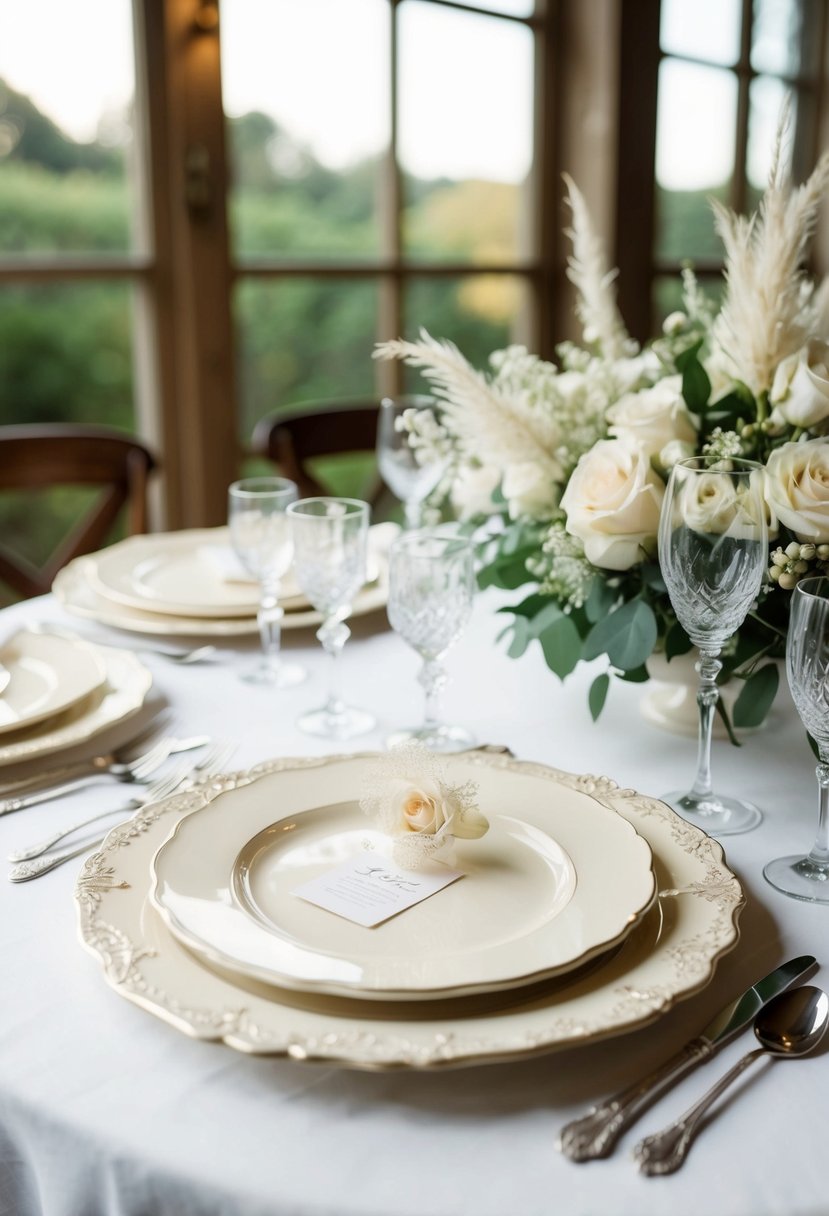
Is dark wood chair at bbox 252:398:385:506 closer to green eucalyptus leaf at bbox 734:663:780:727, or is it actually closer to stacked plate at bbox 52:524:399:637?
stacked plate at bbox 52:524:399:637

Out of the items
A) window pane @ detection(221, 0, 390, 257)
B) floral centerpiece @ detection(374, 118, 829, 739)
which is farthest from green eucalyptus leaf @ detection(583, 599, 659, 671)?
window pane @ detection(221, 0, 390, 257)

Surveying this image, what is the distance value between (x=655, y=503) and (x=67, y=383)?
2.39m

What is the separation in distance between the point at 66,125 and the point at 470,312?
1.23 meters

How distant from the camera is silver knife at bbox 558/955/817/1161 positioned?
1.79ft

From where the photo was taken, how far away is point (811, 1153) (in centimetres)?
55

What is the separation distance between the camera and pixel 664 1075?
0.59 metres

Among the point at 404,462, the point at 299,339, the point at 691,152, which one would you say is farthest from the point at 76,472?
the point at 691,152

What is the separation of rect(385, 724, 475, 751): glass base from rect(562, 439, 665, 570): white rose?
0.65 feet

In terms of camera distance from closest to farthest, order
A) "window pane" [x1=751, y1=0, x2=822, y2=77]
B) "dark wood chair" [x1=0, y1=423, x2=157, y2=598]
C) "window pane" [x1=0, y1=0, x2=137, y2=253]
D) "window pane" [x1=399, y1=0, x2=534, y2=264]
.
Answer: "dark wood chair" [x1=0, y1=423, x2=157, y2=598] < "window pane" [x1=0, y1=0, x2=137, y2=253] < "window pane" [x1=399, y1=0, x2=534, y2=264] < "window pane" [x1=751, y1=0, x2=822, y2=77]

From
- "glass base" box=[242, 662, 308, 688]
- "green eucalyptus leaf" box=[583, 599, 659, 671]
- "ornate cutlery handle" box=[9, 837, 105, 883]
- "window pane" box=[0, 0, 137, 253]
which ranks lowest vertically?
"ornate cutlery handle" box=[9, 837, 105, 883]

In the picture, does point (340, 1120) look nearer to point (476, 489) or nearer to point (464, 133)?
point (476, 489)

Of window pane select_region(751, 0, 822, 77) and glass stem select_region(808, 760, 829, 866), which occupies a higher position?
window pane select_region(751, 0, 822, 77)

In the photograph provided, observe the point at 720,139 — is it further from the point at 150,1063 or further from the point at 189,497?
the point at 150,1063

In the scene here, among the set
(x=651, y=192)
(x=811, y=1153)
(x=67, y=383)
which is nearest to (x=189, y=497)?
(x=67, y=383)
